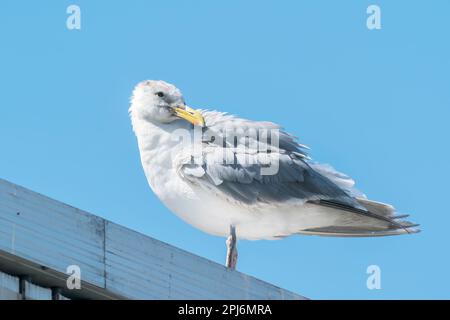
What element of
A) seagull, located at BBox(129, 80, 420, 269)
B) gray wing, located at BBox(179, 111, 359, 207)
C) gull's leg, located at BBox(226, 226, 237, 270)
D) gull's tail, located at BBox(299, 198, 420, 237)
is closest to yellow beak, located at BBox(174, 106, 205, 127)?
seagull, located at BBox(129, 80, 420, 269)

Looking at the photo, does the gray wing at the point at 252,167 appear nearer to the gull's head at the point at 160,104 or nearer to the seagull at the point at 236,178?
the seagull at the point at 236,178

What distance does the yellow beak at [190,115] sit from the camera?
1328 centimetres

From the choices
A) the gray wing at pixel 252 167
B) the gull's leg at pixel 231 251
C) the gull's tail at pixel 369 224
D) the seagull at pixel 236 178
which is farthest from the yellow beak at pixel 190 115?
the gull's tail at pixel 369 224

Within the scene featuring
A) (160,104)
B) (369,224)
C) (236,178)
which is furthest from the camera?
(369,224)

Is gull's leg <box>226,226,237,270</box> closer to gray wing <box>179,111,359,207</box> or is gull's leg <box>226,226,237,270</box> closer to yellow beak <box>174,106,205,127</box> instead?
gray wing <box>179,111,359,207</box>

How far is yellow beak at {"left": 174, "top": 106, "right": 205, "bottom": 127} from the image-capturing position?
43.6 ft

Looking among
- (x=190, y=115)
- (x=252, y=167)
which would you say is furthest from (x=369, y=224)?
(x=190, y=115)

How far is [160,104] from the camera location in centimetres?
1365

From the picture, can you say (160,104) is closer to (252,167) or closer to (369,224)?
(252,167)

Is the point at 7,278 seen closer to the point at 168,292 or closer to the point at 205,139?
the point at 168,292

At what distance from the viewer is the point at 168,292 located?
10.5 m

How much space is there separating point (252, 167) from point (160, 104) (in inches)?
43.7

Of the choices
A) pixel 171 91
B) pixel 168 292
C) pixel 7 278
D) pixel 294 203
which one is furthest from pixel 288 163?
pixel 7 278
